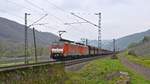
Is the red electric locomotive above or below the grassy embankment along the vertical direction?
above

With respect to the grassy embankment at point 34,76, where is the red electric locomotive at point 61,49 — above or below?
above

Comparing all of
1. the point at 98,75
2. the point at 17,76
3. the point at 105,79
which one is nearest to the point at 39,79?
the point at 17,76

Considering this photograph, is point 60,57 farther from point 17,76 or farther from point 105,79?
point 17,76

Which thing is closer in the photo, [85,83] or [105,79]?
[85,83]

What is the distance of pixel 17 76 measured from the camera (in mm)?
20188

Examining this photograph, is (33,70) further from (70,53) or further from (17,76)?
(70,53)

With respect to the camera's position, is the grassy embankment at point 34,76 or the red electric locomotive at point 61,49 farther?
the red electric locomotive at point 61,49

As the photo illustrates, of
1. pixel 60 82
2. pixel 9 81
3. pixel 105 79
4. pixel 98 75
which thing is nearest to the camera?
pixel 9 81

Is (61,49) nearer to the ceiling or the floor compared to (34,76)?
nearer to the ceiling

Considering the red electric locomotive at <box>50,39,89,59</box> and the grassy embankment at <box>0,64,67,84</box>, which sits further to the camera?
the red electric locomotive at <box>50,39,89,59</box>

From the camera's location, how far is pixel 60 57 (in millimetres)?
60531

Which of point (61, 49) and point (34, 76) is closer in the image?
point (34, 76)

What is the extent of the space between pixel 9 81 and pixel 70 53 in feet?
149

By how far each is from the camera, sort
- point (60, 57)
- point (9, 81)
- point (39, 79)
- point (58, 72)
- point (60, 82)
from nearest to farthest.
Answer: point (9, 81) → point (39, 79) → point (60, 82) → point (58, 72) → point (60, 57)
